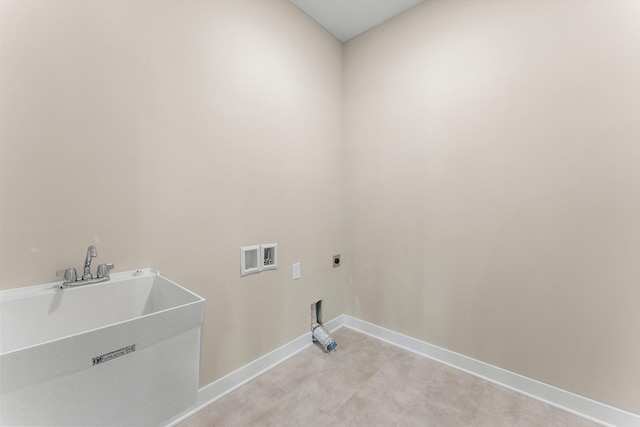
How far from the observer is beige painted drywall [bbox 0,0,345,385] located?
0.99 meters

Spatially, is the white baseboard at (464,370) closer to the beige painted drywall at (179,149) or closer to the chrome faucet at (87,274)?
the beige painted drywall at (179,149)

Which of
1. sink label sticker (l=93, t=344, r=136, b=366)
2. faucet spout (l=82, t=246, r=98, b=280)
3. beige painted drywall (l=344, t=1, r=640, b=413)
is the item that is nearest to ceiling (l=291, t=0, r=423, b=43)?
beige painted drywall (l=344, t=1, r=640, b=413)

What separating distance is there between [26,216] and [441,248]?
7.02ft

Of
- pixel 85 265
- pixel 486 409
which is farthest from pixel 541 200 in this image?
pixel 85 265

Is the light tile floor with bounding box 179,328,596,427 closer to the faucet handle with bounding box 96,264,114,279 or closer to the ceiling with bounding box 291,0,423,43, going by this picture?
the faucet handle with bounding box 96,264,114,279

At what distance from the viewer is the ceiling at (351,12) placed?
1907 mm

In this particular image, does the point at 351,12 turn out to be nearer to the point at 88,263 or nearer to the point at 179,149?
the point at 179,149

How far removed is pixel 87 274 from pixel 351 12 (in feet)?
7.61

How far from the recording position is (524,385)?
1.55m

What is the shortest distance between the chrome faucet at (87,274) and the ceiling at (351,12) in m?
2.05

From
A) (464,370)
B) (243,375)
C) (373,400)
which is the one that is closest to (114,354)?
(243,375)

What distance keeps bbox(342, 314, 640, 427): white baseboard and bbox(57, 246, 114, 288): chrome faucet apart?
6.27 ft

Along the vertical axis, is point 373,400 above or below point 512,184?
below

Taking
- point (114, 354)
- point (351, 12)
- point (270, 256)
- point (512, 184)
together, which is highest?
point (351, 12)
